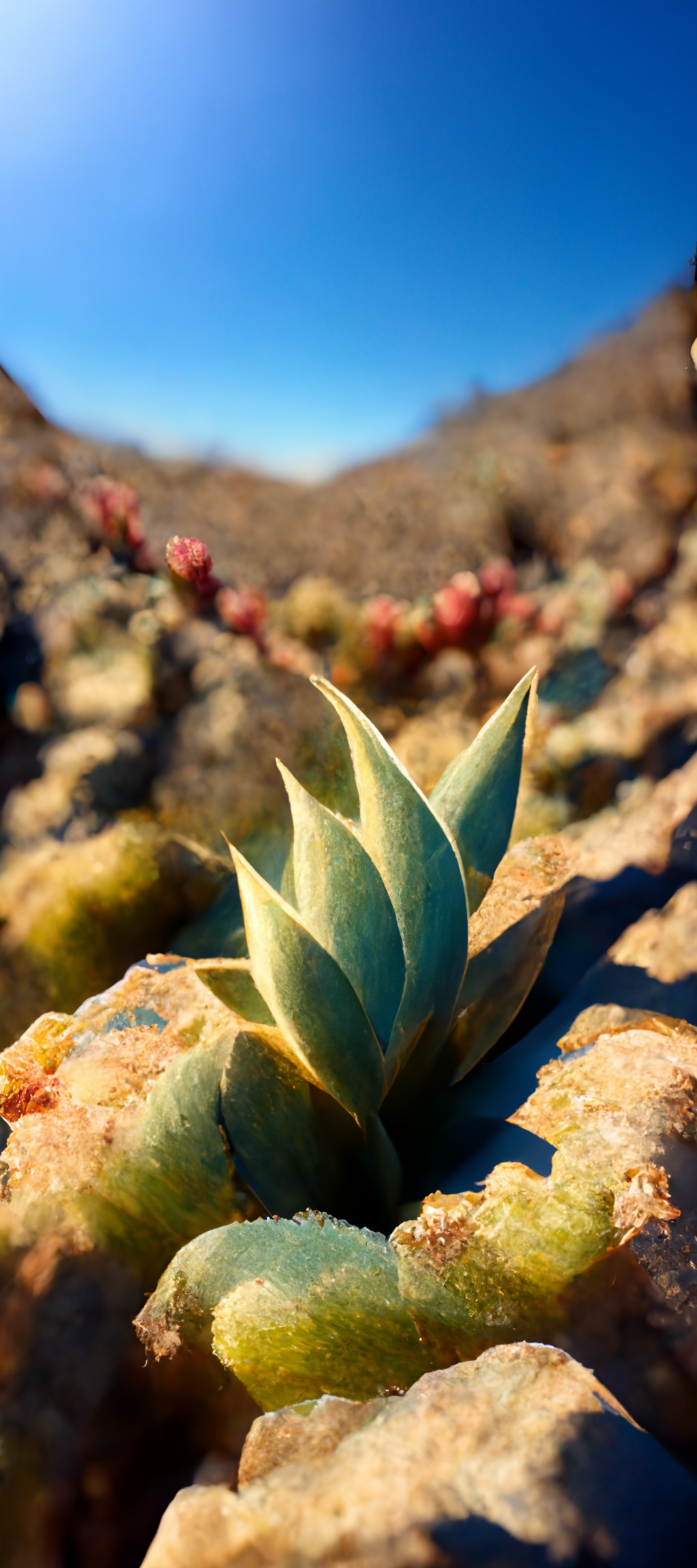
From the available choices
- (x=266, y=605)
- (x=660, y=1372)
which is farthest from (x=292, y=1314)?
(x=266, y=605)

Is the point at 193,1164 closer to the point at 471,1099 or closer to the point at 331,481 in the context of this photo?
the point at 471,1099

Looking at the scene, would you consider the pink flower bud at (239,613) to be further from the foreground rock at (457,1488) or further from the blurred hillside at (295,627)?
the foreground rock at (457,1488)

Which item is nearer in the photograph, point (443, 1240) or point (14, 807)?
point (443, 1240)

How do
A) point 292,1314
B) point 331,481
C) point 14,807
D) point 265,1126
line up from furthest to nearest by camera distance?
point 331,481 < point 14,807 < point 265,1126 < point 292,1314

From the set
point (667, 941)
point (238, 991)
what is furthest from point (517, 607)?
point (238, 991)

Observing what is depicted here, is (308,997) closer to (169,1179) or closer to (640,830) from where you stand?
(169,1179)

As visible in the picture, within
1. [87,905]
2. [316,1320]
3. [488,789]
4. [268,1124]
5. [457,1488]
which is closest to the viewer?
[457,1488]

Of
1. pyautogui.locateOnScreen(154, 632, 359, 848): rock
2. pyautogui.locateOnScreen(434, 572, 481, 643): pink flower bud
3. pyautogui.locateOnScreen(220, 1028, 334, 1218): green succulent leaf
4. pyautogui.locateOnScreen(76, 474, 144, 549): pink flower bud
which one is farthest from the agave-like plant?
pyautogui.locateOnScreen(76, 474, 144, 549): pink flower bud
